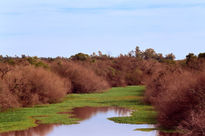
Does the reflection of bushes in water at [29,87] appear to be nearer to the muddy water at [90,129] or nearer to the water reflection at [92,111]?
the water reflection at [92,111]

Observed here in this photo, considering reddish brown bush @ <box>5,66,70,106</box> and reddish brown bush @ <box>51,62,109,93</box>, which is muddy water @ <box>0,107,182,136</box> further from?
reddish brown bush @ <box>51,62,109,93</box>

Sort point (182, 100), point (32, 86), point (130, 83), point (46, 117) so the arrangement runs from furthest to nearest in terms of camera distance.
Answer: point (130, 83)
point (32, 86)
point (46, 117)
point (182, 100)

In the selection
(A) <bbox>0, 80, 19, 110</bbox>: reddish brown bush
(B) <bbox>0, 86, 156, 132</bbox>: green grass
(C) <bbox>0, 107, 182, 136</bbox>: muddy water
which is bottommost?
(C) <bbox>0, 107, 182, 136</bbox>: muddy water

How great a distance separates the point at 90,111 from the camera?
3059cm

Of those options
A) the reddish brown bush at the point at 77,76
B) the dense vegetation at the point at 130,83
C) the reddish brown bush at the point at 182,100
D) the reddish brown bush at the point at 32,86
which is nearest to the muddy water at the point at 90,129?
the reddish brown bush at the point at 182,100

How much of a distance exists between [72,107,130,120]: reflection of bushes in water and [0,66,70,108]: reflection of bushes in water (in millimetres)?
4437

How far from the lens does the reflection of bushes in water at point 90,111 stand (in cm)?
2820

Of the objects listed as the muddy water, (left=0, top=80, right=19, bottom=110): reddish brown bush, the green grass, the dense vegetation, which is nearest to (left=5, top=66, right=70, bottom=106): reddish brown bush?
the dense vegetation

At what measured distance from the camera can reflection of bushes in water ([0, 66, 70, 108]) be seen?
3166 centimetres

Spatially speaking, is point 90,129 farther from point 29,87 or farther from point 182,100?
point 29,87

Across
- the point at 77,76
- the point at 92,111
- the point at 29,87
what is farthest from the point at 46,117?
the point at 77,76

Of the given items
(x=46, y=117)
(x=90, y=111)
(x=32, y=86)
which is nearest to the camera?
(x=46, y=117)

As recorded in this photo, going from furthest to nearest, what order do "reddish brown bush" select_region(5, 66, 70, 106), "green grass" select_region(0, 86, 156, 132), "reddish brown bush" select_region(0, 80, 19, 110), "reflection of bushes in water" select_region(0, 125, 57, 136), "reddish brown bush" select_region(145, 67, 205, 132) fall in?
"reddish brown bush" select_region(5, 66, 70, 106)
"reddish brown bush" select_region(0, 80, 19, 110)
"green grass" select_region(0, 86, 156, 132)
"reflection of bushes in water" select_region(0, 125, 57, 136)
"reddish brown bush" select_region(145, 67, 205, 132)

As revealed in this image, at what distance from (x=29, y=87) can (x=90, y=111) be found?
628 centimetres
